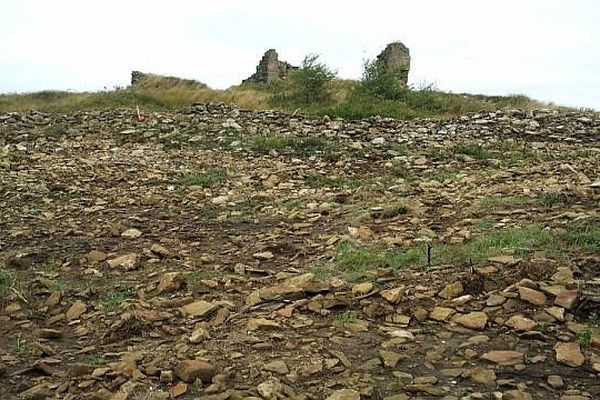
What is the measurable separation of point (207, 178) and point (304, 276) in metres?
4.00

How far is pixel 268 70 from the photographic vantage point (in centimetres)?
1947

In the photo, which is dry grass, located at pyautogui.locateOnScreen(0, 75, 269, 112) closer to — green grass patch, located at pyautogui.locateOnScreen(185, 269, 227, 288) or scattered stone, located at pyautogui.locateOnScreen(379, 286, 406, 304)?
green grass patch, located at pyautogui.locateOnScreen(185, 269, 227, 288)

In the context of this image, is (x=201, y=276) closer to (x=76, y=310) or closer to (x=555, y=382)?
(x=76, y=310)

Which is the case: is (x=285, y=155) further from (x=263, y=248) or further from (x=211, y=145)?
(x=263, y=248)

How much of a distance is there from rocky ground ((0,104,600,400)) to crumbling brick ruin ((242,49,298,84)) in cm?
1135

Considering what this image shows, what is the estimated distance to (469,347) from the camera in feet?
9.01

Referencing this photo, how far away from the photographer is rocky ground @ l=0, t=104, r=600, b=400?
258 centimetres

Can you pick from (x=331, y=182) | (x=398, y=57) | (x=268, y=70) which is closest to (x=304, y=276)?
(x=331, y=182)

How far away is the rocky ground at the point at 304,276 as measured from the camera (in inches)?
102

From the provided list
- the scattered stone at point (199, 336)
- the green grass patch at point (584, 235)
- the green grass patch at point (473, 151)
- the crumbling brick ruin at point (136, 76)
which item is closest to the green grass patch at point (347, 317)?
the scattered stone at point (199, 336)

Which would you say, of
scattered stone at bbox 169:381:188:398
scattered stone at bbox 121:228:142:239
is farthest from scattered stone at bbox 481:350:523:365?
scattered stone at bbox 121:228:142:239

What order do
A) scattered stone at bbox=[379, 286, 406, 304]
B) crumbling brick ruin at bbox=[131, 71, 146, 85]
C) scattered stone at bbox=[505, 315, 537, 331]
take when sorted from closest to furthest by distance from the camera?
scattered stone at bbox=[505, 315, 537, 331]
scattered stone at bbox=[379, 286, 406, 304]
crumbling brick ruin at bbox=[131, 71, 146, 85]

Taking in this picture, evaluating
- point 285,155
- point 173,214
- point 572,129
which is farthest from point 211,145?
point 572,129

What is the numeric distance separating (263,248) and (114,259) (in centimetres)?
117
